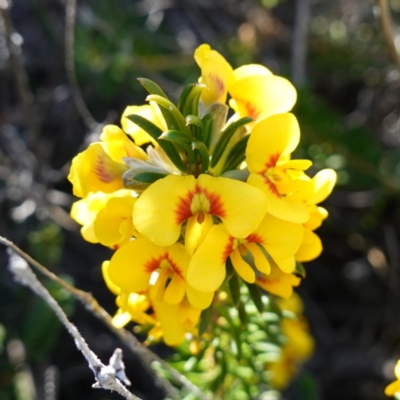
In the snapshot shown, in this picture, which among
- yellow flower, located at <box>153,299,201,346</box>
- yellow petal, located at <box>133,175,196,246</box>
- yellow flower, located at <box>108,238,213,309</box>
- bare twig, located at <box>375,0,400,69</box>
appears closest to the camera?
yellow petal, located at <box>133,175,196,246</box>

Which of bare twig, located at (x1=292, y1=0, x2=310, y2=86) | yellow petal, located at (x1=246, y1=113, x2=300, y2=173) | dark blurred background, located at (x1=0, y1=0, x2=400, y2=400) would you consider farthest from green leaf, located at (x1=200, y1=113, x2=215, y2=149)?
bare twig, located at (x1=292, y1=0, x2=310, y2=86)

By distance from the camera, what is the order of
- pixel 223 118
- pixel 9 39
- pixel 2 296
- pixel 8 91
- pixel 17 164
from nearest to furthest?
pixel 223 118 → pixel 9 39 → pixel 2 296 → pixel 17 164 → pixel 8 91

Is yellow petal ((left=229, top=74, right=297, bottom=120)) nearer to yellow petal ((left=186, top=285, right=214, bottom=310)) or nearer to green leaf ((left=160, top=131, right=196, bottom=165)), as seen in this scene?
green leaf ((left=160, top=131, right=196, bottom=165))

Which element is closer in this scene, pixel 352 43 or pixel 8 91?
pixel 352 43

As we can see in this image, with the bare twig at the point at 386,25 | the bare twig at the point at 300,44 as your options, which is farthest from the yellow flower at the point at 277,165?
the bare twig at the point at 300,44

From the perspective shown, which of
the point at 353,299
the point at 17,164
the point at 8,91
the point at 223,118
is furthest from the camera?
the point at 8,91

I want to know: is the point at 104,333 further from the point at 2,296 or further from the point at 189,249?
the point at 189,249

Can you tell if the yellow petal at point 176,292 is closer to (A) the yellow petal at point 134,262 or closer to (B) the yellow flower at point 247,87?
(A) the yellow petal at point 134,262

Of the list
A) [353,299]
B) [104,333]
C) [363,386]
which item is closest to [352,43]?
[353,299]
